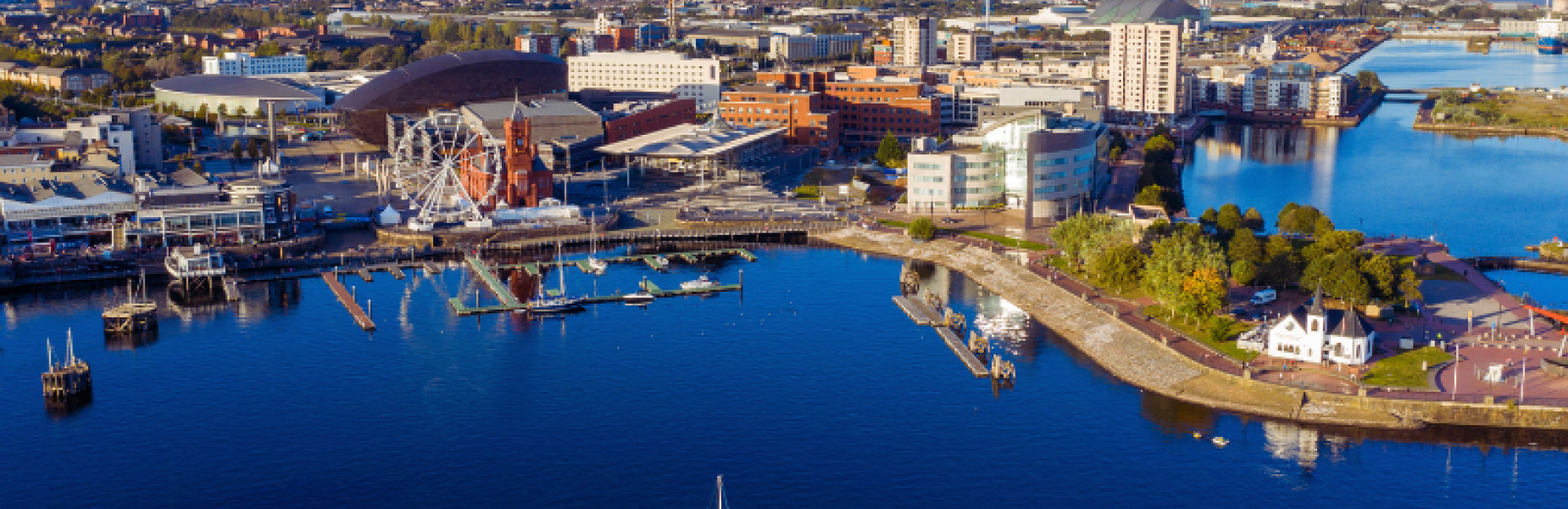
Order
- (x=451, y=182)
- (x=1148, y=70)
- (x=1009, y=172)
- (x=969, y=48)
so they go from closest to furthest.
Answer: (x=1009, y=172), (x=451, y=182), (x=1148, y=70), (x=969, y=48)

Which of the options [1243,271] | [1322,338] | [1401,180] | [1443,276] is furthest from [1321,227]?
[1401,180]

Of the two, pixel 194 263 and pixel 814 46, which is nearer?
pixel 194 263

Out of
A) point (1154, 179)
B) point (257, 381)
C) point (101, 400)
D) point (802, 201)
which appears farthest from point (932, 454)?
point (1154, 179)

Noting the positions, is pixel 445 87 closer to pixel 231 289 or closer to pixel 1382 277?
pixel 231 289

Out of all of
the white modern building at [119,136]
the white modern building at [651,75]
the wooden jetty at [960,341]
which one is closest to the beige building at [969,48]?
the white modern building at [651,75]

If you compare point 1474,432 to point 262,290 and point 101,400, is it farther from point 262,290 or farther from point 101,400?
point 262,290

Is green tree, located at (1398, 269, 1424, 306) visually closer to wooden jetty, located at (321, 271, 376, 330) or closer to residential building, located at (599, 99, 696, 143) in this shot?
wooden jetty, located at (321, 271, 376, 330)
